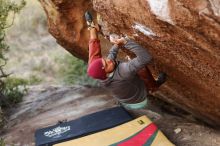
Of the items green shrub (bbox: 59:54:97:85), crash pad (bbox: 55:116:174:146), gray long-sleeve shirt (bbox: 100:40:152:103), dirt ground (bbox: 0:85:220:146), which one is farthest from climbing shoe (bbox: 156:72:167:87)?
green shrub (bbox: 59:54:97:85)

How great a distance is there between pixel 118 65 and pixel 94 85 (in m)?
5.04

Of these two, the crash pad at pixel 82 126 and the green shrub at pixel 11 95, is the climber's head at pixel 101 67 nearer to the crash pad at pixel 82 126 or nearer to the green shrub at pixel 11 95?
the crash pad at pixel 82 126

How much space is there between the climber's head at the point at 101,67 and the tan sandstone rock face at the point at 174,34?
69 centimetres

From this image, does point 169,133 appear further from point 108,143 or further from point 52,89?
point 52,89

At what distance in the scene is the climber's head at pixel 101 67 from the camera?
20.0 ft

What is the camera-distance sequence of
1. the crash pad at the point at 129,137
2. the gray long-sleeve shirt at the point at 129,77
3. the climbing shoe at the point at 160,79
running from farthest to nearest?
the crash pad at the point at 129,137 < the climbing shoe at the point at 160,79 < the gray long-sleeve shirt at the point at 129,77

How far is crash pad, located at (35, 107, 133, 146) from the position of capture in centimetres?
802

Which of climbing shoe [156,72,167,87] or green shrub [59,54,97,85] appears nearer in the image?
climbing shoe [156,72,167,87]

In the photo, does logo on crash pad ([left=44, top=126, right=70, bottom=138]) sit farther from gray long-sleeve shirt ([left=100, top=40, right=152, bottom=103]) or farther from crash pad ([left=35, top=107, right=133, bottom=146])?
gray long-sleeve shirt ([left=100, top=40, right=152, bottom=103])

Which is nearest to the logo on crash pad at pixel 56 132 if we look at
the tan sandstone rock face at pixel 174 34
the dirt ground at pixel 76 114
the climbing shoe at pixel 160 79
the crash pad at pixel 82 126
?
the crash pad at pixel 82 126

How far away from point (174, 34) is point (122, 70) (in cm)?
87

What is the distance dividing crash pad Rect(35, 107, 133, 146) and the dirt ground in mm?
444

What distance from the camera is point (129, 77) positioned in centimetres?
617

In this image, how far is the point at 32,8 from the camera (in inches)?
876
